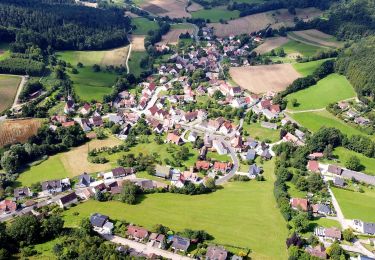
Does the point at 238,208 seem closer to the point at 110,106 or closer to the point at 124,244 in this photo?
the point at 124,244

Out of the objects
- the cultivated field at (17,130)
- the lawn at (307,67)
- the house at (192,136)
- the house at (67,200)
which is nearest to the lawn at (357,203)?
the house at (192,136)

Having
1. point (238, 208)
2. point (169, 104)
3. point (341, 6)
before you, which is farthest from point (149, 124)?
point (341, 6)

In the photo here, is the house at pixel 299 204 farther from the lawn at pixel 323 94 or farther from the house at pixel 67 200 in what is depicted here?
the lawn at pixel 323 94

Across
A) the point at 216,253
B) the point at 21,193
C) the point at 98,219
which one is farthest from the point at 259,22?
the point at 216,253

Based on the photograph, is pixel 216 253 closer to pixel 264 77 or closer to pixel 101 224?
pixel 101 224

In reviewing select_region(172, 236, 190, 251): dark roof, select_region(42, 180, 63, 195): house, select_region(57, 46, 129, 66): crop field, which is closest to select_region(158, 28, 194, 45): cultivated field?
select_region(57, 46, 129, 66): crop field
